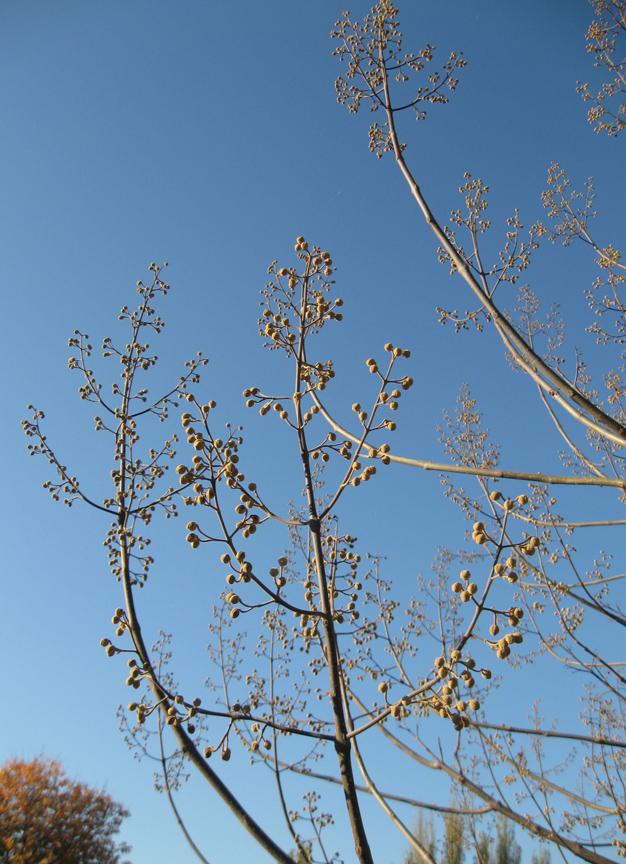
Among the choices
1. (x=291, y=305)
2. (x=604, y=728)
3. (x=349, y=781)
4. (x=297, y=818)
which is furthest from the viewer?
(x=604, y=728)

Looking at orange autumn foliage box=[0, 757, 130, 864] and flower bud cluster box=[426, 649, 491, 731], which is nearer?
flower bud cluster box=[426, 649, 491, 731]

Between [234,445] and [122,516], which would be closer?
[234,445]

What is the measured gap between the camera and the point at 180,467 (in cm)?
184

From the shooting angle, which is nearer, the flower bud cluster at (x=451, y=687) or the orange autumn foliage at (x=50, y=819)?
the flower bud cluster at (x=451, y=687)

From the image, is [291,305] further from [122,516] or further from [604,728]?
[604,728]

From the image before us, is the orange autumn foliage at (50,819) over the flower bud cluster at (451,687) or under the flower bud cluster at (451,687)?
under

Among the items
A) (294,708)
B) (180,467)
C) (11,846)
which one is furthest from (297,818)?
(11,846)

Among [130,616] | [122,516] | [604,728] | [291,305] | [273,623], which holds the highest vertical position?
[604,728]

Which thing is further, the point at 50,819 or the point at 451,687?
the point at 50,819

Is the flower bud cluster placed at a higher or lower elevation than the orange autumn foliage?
higher

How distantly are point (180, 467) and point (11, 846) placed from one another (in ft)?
70.0

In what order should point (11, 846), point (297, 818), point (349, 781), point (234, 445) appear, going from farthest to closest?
point (11, 846)
point (297, 818)
point (234, 445)
point (349, 781)

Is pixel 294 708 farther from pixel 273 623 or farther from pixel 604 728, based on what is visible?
pixel 604 728

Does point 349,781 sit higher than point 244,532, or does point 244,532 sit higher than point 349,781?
point 244,532
